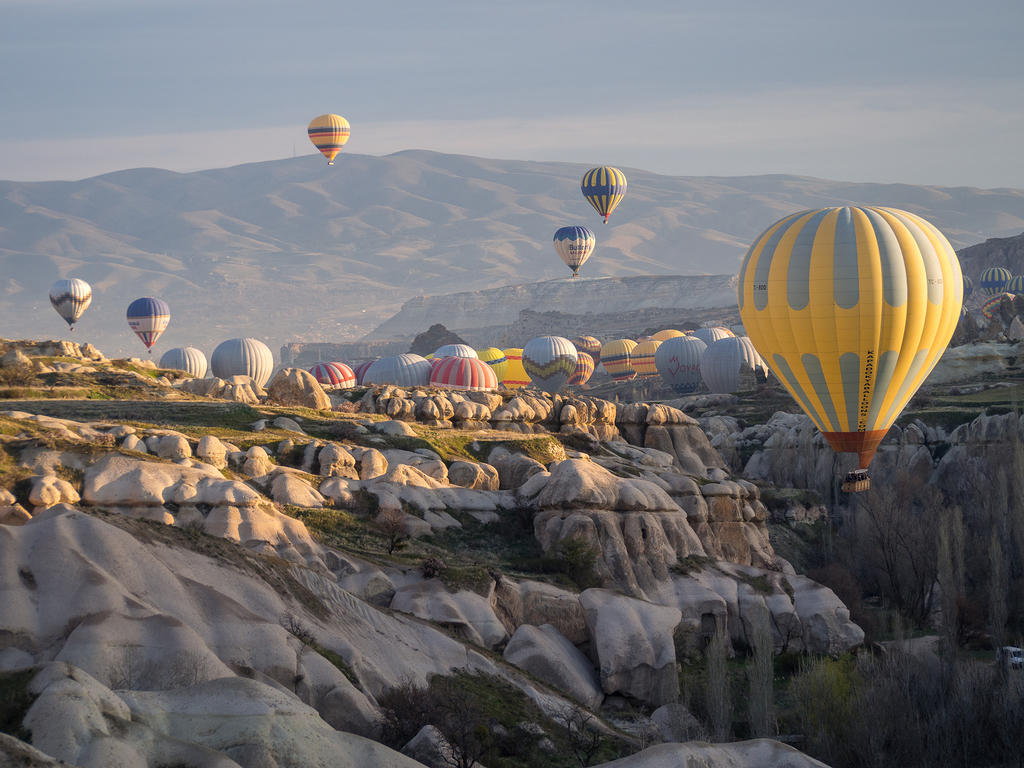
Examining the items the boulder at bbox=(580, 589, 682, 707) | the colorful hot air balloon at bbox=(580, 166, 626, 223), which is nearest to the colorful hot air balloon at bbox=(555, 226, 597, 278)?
the colorful hot air balloon at bbox=(580, 166, 626, 223)

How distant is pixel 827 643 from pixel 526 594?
15825mm

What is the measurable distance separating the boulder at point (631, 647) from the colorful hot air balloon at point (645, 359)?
456 feet

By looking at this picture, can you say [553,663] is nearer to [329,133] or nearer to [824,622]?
[824,622]

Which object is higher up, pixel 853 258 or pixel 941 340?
pixel 853 258

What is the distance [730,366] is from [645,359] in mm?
41814

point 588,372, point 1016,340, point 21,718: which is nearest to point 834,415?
point 21,718

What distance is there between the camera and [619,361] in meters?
190

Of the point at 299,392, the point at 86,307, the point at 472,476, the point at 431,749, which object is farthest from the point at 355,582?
the point at 86,307

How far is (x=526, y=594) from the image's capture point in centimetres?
4088

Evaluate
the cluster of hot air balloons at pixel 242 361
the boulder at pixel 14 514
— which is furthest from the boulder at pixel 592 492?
the cluster of hot air balloons at pixel 242 361

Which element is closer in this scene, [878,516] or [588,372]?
[878,516]

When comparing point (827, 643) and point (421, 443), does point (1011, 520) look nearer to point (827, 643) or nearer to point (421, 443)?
point (827, 643)

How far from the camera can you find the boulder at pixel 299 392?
235 feet

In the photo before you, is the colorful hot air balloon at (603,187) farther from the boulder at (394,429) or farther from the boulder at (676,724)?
the boulder at (676,724)
